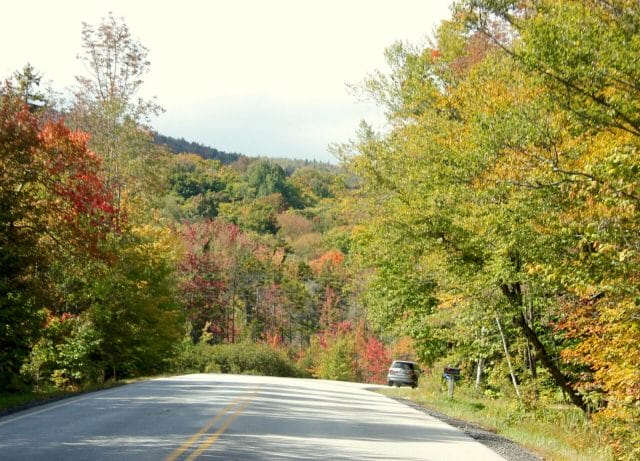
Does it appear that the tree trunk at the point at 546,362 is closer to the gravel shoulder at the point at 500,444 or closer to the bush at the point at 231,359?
the gravel shoulder at the point at 500,444

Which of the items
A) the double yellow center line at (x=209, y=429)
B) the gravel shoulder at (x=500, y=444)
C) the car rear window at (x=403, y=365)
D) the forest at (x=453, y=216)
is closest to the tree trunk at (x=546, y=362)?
the forest at (x=453, y=216)

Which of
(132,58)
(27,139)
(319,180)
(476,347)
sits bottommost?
(476,347)

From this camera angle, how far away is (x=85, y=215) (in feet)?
66.2

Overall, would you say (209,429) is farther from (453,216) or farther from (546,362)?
(546,362)

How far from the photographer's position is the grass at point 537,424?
12.4m

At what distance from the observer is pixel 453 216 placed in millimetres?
18391

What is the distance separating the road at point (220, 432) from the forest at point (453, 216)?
4033 mm

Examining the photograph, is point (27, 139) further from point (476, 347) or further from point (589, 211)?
point (476, 347)

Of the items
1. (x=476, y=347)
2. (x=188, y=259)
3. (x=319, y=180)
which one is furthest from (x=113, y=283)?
(x=319, y=180)

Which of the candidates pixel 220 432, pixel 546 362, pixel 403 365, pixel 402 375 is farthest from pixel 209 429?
pixel 403 365

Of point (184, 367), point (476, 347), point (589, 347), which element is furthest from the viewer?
point (184, 367)

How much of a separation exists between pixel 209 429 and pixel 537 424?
9538mm

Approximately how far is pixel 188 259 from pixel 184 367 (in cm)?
2150

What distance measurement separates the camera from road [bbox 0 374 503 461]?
Answer: 346 inches
